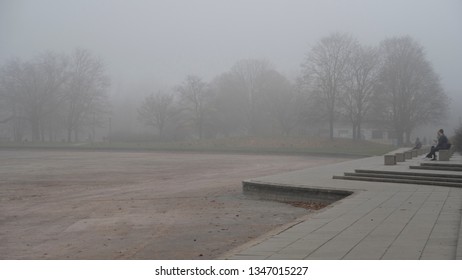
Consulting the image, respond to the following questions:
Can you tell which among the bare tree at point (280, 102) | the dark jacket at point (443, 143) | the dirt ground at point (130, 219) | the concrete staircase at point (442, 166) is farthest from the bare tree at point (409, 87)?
the dirt ground at point (130, 219)

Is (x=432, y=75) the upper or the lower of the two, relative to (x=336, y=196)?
upper

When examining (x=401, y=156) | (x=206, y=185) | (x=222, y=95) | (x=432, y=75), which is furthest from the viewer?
(x=222, y=95)

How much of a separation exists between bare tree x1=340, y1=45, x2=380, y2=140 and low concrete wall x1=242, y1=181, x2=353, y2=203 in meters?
45.4

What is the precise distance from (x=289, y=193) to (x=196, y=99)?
66700 mm

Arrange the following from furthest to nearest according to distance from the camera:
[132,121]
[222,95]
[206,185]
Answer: [132,121] → [222,95] → [206,185]

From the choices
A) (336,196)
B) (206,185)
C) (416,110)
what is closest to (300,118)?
(416,110)

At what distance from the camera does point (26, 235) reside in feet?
29.9

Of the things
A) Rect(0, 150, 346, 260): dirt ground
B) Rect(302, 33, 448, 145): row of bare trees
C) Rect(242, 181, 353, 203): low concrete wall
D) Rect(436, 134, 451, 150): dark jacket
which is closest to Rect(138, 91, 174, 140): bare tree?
Rect(302, 33, 448, 145): row of bare trees

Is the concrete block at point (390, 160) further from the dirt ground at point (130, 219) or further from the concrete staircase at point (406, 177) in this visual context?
the dirt ground at point (130, 219)

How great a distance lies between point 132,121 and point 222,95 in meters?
22.3

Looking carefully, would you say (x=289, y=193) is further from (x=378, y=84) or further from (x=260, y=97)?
(x=260, y=97)

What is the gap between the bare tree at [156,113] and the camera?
265ft

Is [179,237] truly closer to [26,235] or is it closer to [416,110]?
[26,235]

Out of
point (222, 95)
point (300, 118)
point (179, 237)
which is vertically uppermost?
point (222, 95)
